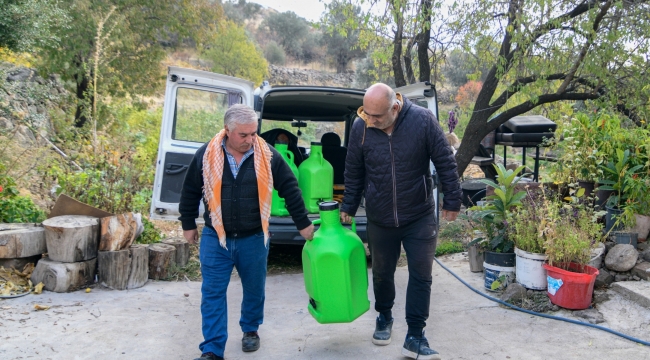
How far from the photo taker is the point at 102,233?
517 cm

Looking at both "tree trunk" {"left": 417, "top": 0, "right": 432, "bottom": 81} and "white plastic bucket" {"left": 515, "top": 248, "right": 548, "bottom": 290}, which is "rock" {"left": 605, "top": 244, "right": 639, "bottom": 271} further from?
"tree trunk" {"left": 417, "top": 0, "right": 432, "bottom": 81}

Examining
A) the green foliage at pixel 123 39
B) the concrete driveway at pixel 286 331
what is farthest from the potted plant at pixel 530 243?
the green foliage at pixel 123 39

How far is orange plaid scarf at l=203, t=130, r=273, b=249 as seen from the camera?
137 inches

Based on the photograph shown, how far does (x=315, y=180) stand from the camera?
5996 mm

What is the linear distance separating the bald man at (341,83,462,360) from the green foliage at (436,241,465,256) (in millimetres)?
3017

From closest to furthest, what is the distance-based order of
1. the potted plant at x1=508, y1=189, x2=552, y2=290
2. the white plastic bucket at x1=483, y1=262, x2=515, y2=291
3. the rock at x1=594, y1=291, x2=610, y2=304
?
the rock at x1=594, y1=291, x2=610, y2=304 < the potted plant at x1=508, y1=189, x2=552, y2=290 < the white plastic bucket at x1=483, y1=262, x2=515, y2=291

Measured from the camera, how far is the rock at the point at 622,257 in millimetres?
4789

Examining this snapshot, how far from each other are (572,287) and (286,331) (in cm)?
229

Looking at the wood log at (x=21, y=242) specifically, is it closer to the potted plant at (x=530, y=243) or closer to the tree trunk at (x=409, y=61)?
the potted plant at (x=530, y=243)

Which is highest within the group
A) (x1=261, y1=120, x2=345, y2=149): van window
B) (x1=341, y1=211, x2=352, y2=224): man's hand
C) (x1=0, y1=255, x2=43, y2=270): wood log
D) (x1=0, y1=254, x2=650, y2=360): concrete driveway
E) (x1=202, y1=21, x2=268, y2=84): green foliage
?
(x1=202, y1=21, x2=268, y2=84): green foliage

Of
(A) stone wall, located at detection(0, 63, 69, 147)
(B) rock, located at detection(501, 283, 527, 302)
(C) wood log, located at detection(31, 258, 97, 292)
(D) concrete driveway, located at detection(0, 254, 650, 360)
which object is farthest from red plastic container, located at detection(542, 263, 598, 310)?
(A) stone wall, located at detection(0, 63, 69, 147)

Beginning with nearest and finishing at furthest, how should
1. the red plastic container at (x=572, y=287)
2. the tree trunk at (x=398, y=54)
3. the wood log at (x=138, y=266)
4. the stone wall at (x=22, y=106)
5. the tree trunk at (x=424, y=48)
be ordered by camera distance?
the red plastic container at (x=572, y=287) → the wood log at (x=138, y=266) → the stone wall at (x=22, y=106) → the tree trunk at (x=424, y=48) → the tree trunk at (x=398, y=54)

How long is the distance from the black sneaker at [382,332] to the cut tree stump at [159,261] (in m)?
2.61

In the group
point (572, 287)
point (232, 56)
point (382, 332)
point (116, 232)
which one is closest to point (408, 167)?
point (382, 332)
